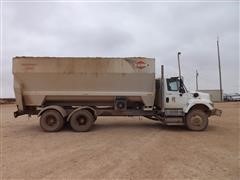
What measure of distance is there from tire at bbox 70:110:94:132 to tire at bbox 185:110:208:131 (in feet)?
15.6

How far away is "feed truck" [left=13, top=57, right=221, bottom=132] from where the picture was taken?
44.2 feet

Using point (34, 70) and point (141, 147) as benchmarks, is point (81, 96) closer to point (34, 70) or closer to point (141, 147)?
point (34, 70)

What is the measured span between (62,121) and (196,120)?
651 cm

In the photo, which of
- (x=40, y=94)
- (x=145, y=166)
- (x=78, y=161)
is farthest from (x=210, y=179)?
(x=40, y=94)

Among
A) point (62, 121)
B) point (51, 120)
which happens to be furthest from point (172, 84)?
point (51, 120)

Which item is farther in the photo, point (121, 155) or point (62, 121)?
point (62, 121)

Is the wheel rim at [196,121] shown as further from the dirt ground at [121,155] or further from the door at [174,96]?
the door at [174,96]

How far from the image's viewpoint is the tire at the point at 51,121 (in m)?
13.4

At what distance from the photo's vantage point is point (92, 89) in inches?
536

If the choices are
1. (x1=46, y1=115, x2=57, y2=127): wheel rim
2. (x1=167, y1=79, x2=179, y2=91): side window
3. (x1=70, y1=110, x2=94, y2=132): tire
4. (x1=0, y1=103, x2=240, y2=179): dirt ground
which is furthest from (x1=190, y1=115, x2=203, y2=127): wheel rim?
(x1=46, y1=115, x2=57, y2=127): wheel rim

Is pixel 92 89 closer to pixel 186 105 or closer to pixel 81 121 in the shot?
pixel 81 121

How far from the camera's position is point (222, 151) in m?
8.77

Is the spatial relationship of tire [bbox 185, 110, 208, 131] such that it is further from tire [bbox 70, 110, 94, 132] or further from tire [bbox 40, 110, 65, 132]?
tire [bbox 40, 110, 65, 132]

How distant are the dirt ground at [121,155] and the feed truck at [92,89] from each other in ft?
3.34
